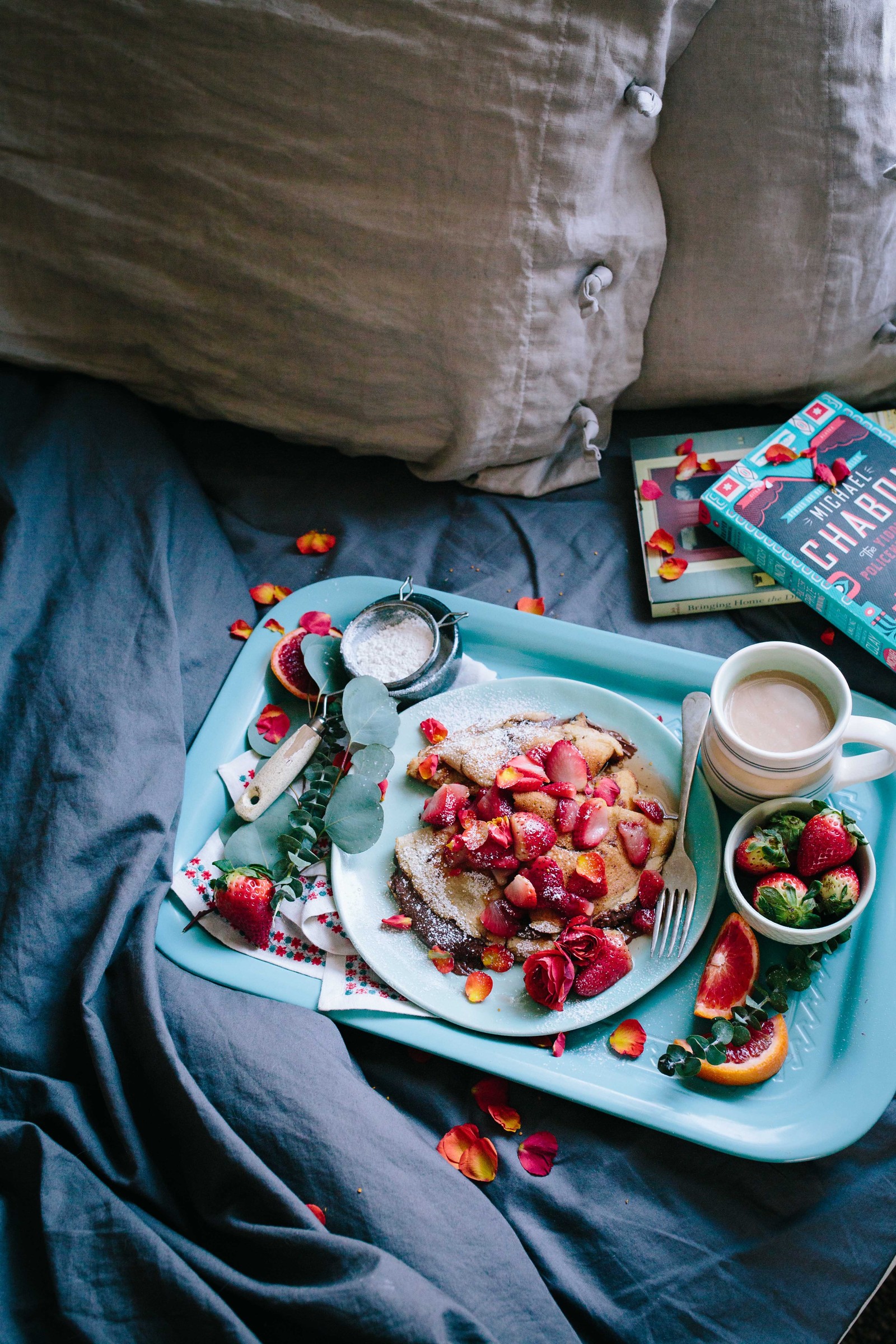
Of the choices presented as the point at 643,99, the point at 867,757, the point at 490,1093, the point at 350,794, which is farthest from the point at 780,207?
the point at 490,1093

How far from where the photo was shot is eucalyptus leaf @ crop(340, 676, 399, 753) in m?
1.05

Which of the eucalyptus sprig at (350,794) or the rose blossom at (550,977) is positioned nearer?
the rose blossom at (550,977)

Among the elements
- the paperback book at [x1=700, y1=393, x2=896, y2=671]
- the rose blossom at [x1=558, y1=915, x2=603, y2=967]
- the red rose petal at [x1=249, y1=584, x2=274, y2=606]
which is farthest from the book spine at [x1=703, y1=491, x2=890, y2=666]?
the red rose petal at [x1=249, y1=584, x2=274, y2=606]

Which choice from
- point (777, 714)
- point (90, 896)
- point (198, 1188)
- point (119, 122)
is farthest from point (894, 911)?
point (119, 122)

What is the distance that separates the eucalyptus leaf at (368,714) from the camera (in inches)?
41.2

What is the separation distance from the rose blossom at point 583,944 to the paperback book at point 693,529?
0.48m

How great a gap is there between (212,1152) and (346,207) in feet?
3.43

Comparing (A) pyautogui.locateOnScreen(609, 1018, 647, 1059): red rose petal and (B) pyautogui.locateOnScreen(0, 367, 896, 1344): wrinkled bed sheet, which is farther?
(A) pyautogui.locateOnScreen(609, 1018, 647, 1059): red rose petal

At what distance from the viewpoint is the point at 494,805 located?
1005 mm

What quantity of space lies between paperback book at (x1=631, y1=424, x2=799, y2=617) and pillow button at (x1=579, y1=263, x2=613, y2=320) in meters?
0.24

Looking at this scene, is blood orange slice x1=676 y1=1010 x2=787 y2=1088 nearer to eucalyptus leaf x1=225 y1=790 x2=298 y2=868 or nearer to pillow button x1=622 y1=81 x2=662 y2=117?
eucalyptus leaf x1=225 y1=790 x2=298 y2=868

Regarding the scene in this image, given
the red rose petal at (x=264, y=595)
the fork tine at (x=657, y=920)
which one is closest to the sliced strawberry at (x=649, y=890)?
the fork tine at (x=657, y=920)

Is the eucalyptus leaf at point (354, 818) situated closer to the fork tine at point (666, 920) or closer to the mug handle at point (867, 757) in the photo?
the fork tine at point (666, 920)

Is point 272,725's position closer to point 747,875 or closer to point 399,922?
point 399,922
